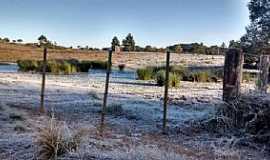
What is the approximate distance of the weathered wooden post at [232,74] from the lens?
12.5m

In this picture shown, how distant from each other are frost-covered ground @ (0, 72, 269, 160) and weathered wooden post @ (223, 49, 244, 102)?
446 millimetres

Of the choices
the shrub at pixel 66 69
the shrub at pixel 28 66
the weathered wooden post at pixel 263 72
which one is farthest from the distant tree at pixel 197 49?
the weathered wooden post at pixel 263 72

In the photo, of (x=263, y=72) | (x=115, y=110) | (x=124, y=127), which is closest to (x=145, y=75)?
(x=115, y=110)

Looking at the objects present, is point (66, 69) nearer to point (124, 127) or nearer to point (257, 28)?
point (257, 28)

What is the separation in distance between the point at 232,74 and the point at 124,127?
247 cm

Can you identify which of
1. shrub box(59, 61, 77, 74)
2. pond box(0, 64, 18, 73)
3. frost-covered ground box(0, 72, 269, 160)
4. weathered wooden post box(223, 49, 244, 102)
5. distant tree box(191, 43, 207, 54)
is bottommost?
frost-covered ground box(0, 72, 269, 160)

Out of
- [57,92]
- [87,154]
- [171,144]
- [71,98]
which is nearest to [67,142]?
[87,154]

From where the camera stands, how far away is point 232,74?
498 inches

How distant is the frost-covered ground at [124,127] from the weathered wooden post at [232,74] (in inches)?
17.6

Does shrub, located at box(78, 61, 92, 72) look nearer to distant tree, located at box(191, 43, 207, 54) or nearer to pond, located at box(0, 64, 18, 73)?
pond, located at box(0, 64, 18, 73)

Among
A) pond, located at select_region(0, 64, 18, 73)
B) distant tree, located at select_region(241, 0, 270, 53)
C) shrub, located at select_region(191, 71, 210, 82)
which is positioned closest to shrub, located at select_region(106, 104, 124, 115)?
shrub, located at select_region(191, 71, 210, 82)

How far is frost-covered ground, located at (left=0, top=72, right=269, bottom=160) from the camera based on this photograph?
9.34 metres

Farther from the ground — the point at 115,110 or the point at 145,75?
the point at 145,75

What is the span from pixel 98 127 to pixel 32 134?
194 cm
